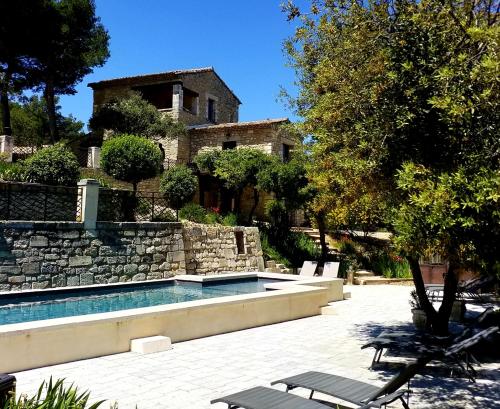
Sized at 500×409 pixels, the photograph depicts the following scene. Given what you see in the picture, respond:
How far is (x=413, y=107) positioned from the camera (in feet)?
16.5

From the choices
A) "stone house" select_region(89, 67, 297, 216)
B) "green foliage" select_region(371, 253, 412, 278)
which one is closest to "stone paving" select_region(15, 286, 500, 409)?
"green foliage" select_region(371, 253, 412, 278)

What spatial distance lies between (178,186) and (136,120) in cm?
962

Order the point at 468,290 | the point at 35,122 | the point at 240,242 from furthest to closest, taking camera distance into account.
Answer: the point at 35,122
the point at 240,242
the point at 468,290

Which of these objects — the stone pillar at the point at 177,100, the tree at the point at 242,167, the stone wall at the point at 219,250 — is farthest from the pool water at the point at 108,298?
the stone pillar at the point at 177,100

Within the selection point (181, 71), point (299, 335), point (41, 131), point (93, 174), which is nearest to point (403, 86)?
point (299, 335)

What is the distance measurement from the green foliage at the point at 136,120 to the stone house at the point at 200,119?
169 cm

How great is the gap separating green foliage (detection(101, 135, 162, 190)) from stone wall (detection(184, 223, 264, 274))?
2814mm

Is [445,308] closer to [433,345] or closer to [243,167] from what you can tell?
[433,345]

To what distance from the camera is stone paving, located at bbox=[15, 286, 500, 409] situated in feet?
16.4

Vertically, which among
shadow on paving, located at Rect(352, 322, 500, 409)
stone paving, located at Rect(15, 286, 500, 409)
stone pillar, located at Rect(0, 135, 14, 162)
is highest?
stone pillar, located at Rect(0, 135, 14, 162)

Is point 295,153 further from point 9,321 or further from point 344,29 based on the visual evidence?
point 9,321

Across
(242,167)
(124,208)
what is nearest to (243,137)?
(242,167)

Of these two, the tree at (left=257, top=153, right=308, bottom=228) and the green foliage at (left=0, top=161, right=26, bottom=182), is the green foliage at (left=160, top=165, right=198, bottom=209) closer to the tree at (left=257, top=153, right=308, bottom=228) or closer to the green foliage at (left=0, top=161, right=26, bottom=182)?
the tree at (left=257, top=153, right=308, bottom=228)

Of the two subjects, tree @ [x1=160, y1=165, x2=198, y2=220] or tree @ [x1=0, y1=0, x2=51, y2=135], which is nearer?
tree @ [x1=160, y1=165, x2=198, y2=220]
